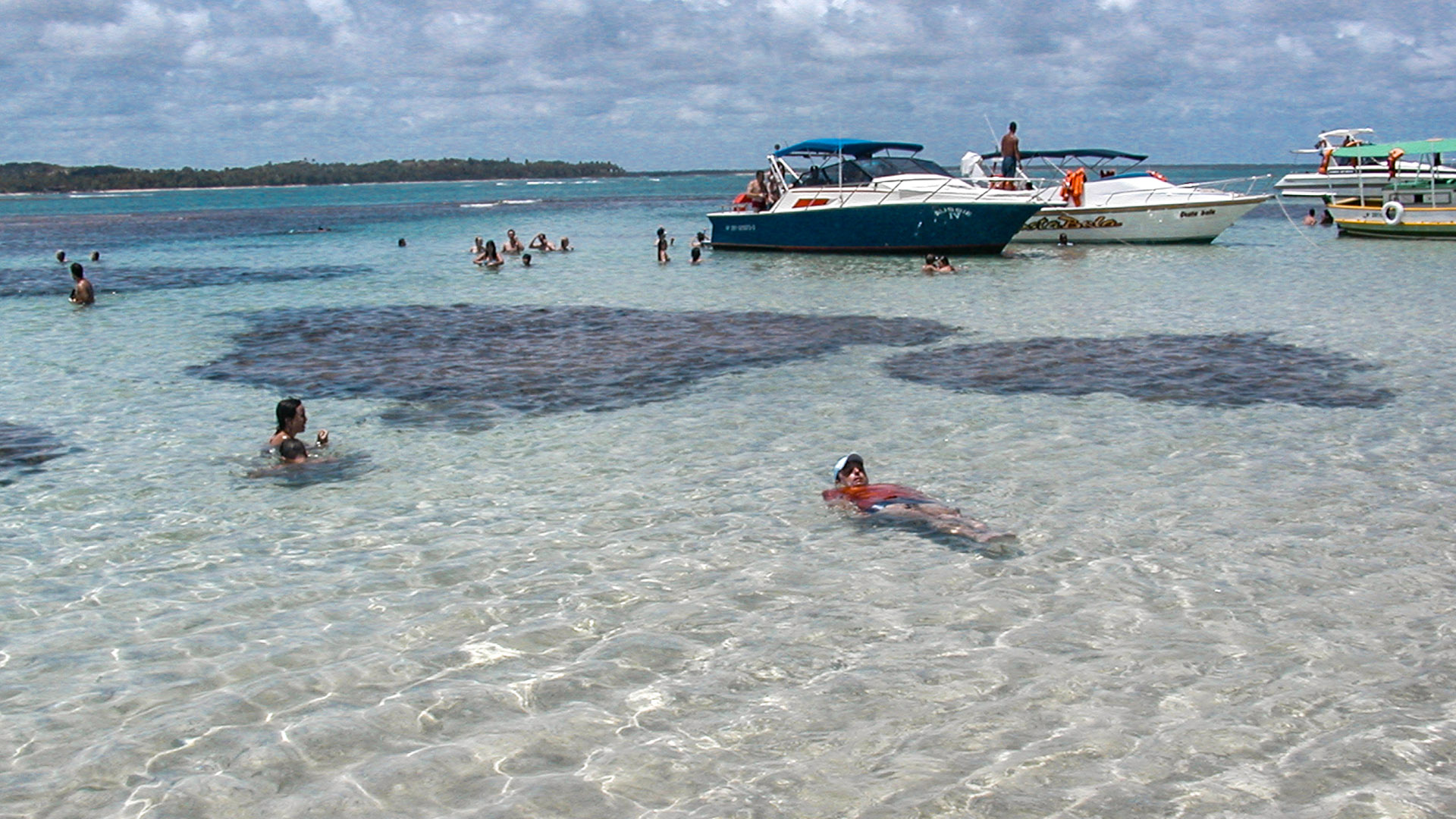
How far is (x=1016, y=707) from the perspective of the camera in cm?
537

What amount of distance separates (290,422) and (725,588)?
5.12 metres

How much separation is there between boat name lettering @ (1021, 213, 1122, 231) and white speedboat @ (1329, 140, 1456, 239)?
7603 mm

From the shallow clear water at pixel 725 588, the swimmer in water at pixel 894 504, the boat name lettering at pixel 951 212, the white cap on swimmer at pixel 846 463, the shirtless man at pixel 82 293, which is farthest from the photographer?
the boat name lettering at pixel 951 212

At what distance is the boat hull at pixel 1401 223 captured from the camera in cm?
3053

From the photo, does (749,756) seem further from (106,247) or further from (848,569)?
(106,247)

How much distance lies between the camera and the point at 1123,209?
32062 millimetres

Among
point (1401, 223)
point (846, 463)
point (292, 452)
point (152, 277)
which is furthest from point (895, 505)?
point (1401, 223)

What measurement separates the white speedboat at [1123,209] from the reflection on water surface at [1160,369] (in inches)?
639

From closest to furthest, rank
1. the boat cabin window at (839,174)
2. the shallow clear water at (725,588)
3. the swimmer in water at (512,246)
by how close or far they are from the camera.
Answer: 1. the shallow clear water at (725,588)
2. the boat cabin window at (839,174)
3. the swimmer in water at (512,246)

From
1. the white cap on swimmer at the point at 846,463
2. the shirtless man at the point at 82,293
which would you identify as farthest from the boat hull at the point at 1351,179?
the shirtless man at the point at 82,293

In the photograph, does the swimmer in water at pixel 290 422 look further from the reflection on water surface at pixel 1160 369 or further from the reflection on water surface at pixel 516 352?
the reflection on water surface at pixel 1160 369

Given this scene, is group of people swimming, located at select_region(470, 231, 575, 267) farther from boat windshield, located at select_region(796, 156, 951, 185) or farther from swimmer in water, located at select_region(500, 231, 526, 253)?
boat windshield, located at select_region(796, 156, 951, 185)

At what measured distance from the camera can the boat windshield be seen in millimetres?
29625

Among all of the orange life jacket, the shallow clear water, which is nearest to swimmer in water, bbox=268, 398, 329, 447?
the shallow clear water
